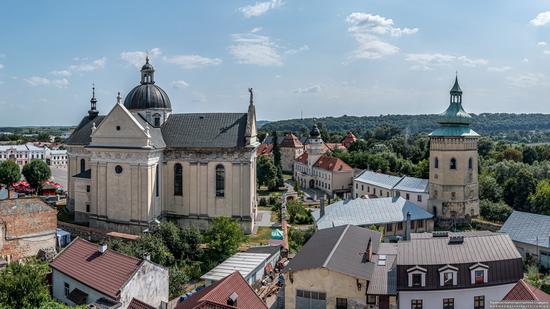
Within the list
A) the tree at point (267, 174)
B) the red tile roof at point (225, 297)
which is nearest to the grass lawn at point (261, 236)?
the red tile roof at point (225, 297)

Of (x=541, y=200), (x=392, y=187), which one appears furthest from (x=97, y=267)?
(x=541, y=200)

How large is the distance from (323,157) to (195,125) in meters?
48.3

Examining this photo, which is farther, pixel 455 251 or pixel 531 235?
pixel 531 235

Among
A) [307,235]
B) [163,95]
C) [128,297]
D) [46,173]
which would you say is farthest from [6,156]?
[128,297]

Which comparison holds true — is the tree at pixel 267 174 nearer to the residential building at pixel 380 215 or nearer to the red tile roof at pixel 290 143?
the red tile roof at pixel 290 143

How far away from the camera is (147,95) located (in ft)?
164

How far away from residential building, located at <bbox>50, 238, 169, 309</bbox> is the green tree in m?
46.5

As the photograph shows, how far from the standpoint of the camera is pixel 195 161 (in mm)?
47281

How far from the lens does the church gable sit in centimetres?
4403

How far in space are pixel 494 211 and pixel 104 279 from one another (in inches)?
1940

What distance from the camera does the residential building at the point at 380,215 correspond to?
51.6 m

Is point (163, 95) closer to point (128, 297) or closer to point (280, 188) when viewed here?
point (128, 297)

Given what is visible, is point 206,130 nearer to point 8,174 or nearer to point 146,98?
point 146,98

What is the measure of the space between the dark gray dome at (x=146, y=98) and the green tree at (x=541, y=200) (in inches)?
1716
